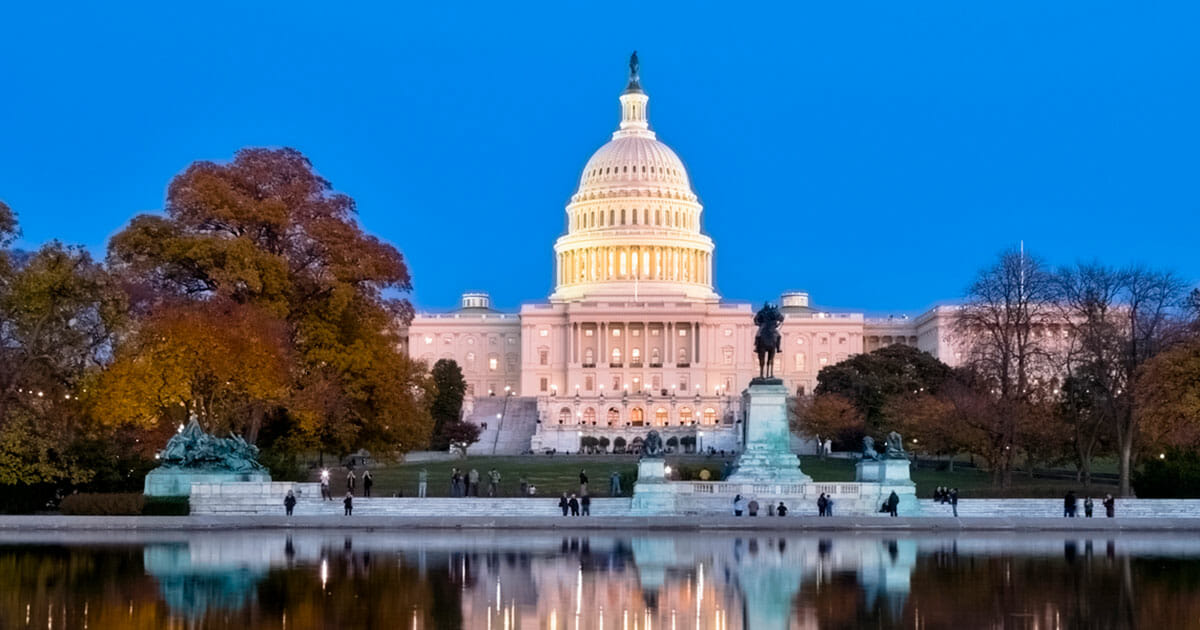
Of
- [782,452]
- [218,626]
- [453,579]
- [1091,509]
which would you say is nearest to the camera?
[218,626]

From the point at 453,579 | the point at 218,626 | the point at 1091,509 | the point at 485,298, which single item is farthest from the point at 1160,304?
the point at 485,298

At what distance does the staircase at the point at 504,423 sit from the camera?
114562 mm

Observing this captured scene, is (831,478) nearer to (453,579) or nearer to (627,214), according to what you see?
(453,579)

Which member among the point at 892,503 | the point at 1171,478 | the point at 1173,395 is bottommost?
the point at 892,503

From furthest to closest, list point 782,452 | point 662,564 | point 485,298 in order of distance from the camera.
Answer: point 485,298
point 782,452
point 662,564

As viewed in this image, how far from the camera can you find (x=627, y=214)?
16362cm

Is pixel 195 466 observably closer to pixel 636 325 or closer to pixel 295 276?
pixel 295 276

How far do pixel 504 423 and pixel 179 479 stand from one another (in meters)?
82.5

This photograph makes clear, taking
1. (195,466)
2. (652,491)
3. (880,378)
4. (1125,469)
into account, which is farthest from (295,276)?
(880,378)

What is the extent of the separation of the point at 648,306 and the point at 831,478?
3477 inches

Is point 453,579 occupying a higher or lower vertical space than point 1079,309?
lower

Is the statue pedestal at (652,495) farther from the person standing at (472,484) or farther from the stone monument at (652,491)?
the person standing at (472,484)

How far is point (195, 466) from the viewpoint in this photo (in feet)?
147

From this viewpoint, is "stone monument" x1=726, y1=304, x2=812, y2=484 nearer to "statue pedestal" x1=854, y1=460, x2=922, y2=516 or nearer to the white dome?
"statue pedestal" x1=854, y1=460, x2=922, y2=516
